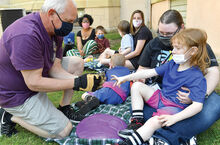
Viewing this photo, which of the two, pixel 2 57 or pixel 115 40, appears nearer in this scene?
pixel 2 57

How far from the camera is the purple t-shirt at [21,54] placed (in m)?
2.03

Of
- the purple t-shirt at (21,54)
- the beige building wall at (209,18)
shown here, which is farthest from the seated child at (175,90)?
the beige building wall at (209,18)

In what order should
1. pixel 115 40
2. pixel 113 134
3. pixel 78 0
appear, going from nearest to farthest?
pixel 113 134 < pixel 115 40 < pixel 78 0

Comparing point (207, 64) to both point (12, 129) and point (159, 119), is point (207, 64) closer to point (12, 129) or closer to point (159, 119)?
point (159, 119)

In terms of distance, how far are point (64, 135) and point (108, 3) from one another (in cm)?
968

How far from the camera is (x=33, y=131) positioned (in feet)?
8.00

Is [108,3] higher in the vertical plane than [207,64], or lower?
higher

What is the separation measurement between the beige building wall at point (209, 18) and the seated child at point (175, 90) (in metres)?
1.23

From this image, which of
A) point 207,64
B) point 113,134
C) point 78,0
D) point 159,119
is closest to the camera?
point 159,119

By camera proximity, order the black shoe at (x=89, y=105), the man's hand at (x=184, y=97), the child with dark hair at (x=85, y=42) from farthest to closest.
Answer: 1. the child with dark hair at (x=85, y=42)
2. the black shoe at (x=89, y=105)
3. the man's hand at (x=184, y=97)

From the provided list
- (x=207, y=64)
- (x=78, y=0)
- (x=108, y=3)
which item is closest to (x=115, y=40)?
(x=108, y=3)

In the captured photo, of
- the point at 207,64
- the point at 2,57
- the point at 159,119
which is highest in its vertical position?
the point at 2,57

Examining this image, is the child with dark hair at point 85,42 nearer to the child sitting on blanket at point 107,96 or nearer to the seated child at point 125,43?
the seated child at point 125,43

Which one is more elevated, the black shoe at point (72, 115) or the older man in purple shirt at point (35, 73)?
the older man in purple shirt at point (35, 73)
